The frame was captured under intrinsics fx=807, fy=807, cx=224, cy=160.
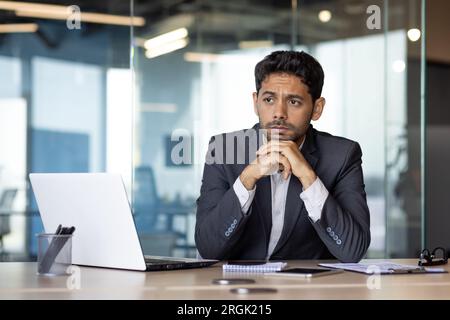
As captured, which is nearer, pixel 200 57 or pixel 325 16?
pixel 200 57

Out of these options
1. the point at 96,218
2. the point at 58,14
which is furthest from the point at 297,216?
the point at 58,14

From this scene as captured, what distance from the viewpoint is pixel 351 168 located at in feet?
9.87

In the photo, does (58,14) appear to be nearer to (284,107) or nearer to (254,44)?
(254,44)

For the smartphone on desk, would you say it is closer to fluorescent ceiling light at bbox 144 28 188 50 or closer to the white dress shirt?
the white dress shirt

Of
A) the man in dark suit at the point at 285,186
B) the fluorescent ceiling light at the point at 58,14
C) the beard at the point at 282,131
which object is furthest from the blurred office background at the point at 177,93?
the beard at the point at 282,131

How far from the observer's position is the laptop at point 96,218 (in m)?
2.17

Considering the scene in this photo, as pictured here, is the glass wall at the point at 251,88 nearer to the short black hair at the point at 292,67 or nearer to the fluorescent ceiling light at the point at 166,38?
the fluorescent ceiling light at the point at 166,38

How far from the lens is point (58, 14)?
543cm

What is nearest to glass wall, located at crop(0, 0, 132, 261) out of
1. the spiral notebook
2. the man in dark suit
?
the man in dark suit

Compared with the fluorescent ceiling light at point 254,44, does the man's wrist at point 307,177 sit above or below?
below

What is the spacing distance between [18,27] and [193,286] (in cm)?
386
